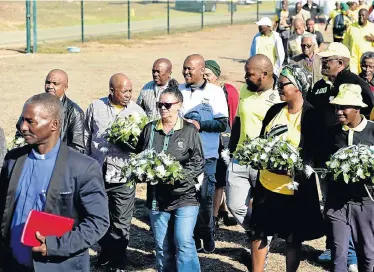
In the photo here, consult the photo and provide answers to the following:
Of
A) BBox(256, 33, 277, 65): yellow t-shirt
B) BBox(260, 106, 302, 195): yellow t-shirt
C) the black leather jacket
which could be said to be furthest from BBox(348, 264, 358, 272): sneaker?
BBox(256, 33, 277, 65): yellow t-shirt

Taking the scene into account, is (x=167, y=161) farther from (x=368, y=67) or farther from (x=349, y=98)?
(x=368, y=67)

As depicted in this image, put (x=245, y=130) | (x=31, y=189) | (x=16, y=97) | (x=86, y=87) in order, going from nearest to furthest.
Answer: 1. (x=31, y=189)
2. (x=245, y=130)
3. (x=16, y=97)
4. (x=86, y=87)

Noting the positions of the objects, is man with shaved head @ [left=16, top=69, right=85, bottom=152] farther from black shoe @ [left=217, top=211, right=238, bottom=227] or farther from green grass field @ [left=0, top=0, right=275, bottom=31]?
green grass field @ [left=0, top=0, right=275, bottom=31]

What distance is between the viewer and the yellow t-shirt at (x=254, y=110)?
26.0 ft

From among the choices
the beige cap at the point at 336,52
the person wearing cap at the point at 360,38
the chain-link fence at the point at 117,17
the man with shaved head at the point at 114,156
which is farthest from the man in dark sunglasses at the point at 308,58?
the chain-link fence at the point at 117,17

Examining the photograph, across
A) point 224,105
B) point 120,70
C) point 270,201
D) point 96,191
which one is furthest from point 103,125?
point 120,70

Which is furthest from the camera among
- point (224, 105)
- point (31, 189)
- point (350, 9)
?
point (350, 9)

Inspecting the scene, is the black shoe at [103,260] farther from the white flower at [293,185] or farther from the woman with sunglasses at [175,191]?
the white flower at [293,185]

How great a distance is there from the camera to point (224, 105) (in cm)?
862

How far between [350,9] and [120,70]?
7.22 metres

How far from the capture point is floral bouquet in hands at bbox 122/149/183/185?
6.89 metres

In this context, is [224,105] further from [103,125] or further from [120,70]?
[120,70]

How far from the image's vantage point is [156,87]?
9.05 m

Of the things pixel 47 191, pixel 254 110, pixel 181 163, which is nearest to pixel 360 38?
pixel 254 110
